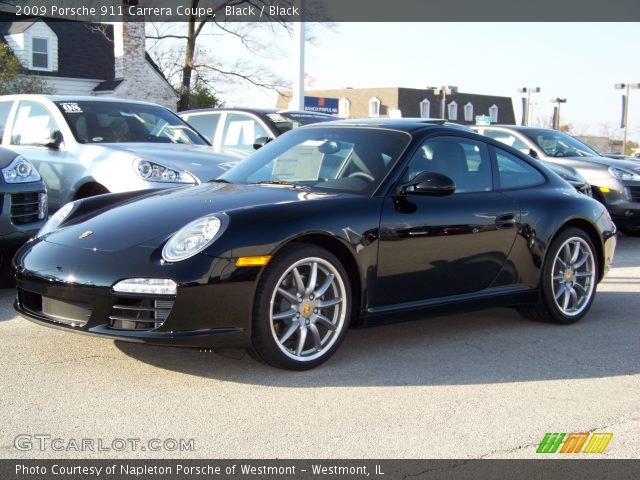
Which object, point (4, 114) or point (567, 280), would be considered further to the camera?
point (4, 114)

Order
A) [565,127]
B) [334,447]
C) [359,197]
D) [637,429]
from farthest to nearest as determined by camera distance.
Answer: [565,127] → [359,197] → [637,429] → [334,447]

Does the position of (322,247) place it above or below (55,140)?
below

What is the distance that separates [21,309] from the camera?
4672 mm

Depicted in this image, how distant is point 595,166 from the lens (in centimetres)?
1202

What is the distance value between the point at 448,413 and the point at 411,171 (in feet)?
5.81

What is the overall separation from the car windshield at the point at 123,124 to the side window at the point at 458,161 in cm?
447

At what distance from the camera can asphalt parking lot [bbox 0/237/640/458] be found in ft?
11.8

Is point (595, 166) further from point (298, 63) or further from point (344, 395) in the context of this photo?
point (344, 395)

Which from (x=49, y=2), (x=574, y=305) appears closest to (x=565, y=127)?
(x=49, y=2)

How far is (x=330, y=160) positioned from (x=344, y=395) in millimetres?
1723

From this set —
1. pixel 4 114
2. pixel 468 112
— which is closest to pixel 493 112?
pixel 468 112

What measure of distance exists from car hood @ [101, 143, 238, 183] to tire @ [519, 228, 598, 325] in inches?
137

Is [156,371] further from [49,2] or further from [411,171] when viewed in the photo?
[49,2]

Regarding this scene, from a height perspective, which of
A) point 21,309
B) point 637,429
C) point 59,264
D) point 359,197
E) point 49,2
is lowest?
point 637,429
